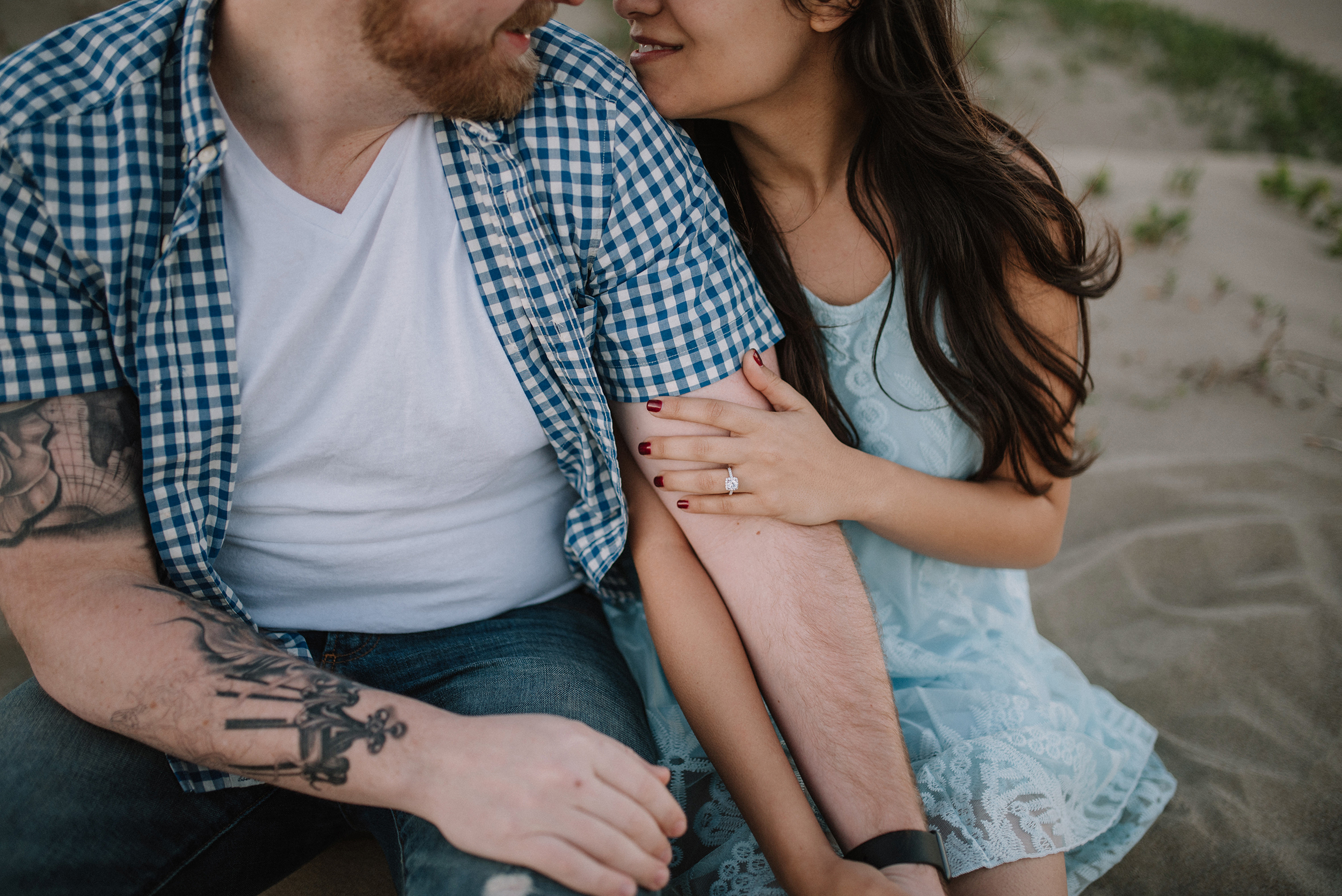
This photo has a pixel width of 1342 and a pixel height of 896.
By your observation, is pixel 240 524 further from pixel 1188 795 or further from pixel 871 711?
pixel 1188 795

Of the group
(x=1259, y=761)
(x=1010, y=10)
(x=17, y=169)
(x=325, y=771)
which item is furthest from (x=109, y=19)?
(x=1010, y=10)

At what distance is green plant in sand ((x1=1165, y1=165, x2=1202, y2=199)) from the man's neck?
493 cm

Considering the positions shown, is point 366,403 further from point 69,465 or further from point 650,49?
point 650,49

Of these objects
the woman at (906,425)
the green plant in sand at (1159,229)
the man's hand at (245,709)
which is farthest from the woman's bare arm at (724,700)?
the green plant in sand at (1159,229)

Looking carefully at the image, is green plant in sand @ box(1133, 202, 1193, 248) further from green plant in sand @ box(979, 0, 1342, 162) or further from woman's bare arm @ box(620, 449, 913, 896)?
woman's bare arm @ box(620, 449, 913, 896)

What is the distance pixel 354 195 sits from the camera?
1581 mm

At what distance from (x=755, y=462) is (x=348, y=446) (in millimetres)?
762

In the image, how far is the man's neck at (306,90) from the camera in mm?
1526

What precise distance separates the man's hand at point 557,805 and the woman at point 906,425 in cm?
37

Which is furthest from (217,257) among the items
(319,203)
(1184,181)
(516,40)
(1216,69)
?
(1216,69)

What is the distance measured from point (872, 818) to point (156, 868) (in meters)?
1.23

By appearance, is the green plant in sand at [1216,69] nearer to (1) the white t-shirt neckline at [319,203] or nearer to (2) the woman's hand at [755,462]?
(2) the woman's hand at [755,462]

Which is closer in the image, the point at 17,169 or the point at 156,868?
the point at 17,169

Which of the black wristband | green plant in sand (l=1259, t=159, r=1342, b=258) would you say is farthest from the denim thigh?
green plant in sand (l=1259, t=159, r=1342, b=258)
